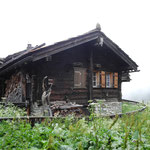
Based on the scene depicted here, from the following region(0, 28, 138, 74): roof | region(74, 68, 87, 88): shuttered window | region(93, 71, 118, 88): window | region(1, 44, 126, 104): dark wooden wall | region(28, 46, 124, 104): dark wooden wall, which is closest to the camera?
region(0, 28, 138, 74): roof

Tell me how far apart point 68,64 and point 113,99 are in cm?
448

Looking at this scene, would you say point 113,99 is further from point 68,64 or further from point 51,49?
point 51,49

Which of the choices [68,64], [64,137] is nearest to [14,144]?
[64,137]

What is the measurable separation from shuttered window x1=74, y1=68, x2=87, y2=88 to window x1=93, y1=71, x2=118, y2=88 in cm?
113

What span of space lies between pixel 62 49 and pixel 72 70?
1835 mm

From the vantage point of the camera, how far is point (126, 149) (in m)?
2.96

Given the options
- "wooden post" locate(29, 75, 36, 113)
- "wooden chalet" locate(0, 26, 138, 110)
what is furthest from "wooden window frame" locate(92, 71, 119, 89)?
"wooden post" locate(29, 75, 36, 113)

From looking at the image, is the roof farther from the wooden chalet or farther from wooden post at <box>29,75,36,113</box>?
wooden post at <box>29,75,36,113</box>

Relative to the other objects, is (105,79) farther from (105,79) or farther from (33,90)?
(33,90)

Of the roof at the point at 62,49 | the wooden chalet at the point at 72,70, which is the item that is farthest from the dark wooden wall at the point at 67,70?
the roof at the point at 62,49

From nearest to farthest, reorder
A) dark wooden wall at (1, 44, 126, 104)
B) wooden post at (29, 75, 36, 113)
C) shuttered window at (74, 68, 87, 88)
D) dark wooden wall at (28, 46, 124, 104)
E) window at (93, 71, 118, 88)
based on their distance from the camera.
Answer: wooden post at (29, 75, 36, 113) < dark wooden wall at (1, 44, 126, 104) < dark wooden wall at (28, 46, 124, 104) < shuttered window at (74, 68, 87, 88) < window at (93, 71, 118, 88)

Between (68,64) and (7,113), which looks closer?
(7,113)

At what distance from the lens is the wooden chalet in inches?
396

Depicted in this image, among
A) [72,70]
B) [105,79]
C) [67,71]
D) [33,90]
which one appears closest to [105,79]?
[105,79]
